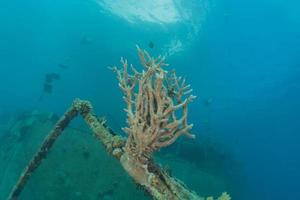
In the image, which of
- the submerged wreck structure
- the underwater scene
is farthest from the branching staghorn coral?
the underwater scene

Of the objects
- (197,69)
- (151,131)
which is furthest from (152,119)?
(197,69)

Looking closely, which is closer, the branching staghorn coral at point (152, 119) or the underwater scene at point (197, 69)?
the branching staghorn coral at point (152, 119)

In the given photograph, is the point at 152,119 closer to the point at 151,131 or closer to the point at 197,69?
the point at 151,131

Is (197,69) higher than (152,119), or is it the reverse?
(197,69)

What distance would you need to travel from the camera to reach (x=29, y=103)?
47.1 m

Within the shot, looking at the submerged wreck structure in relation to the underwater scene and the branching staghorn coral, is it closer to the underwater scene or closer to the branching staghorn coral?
the branching staghorn coral

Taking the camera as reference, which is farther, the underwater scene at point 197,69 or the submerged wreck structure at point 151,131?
the underwater scene at point 197,69

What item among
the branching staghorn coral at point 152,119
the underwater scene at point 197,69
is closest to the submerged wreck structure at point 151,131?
the branching staghorn coral at point 152,119

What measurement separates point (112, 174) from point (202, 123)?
34.4 metres

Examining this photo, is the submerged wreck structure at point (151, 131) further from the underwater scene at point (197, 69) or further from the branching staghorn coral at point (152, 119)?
the underwater scene at point (197, 69)

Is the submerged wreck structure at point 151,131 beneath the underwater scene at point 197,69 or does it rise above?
beneath

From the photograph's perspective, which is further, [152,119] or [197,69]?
[197,69]

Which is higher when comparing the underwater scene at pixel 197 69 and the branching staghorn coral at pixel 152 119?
the underwater scene at pixel 197 69

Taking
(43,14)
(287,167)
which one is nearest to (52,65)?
(43,14)
